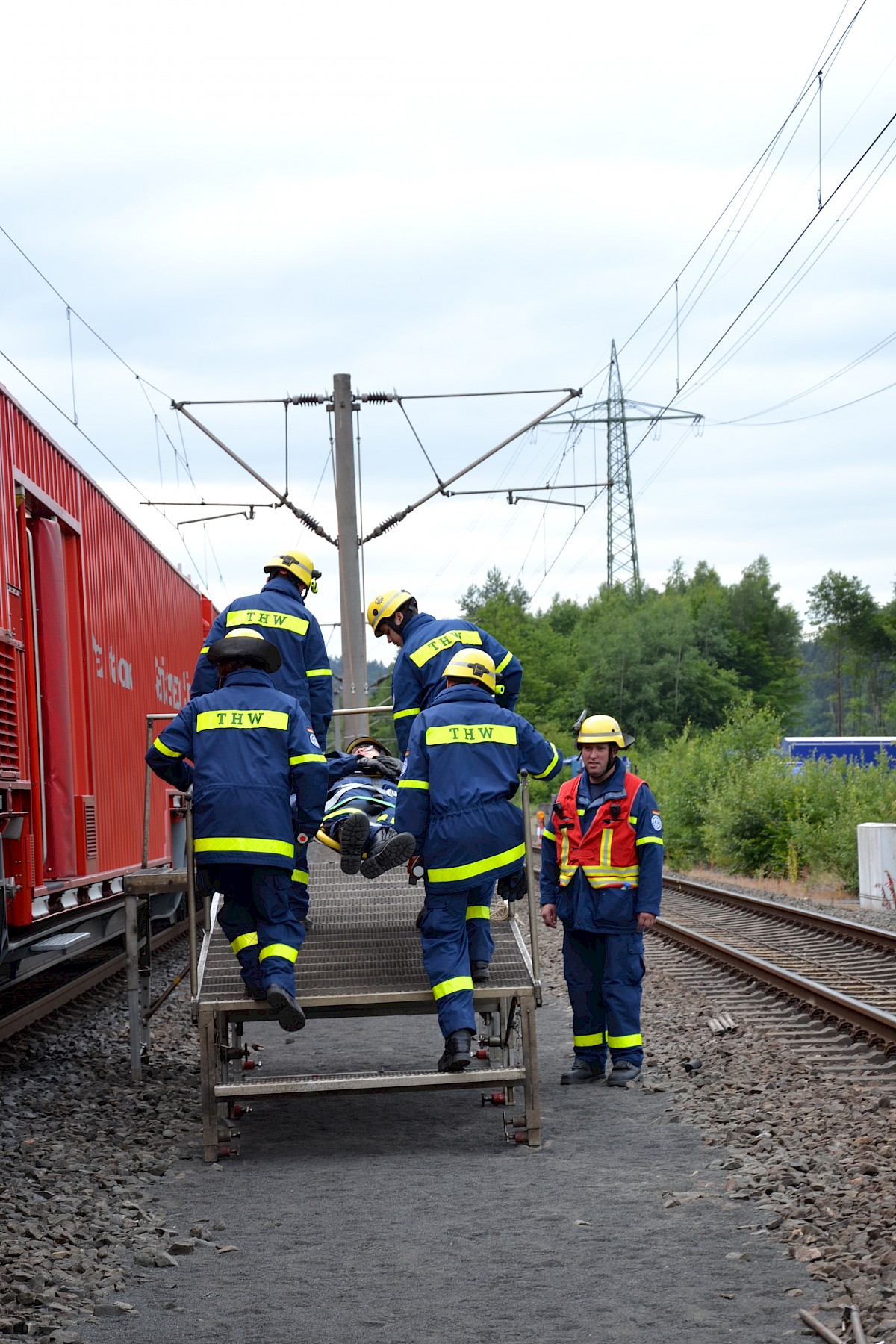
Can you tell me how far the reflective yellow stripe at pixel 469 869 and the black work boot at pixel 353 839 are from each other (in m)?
0.85

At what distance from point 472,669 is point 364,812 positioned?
150cm

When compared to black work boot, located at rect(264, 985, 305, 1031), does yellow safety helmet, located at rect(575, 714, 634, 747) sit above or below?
above

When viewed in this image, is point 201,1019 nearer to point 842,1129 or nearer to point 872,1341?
point 842,1129

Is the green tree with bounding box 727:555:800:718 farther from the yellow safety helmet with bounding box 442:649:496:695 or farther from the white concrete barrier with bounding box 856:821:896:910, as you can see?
the yellow safety helmet with bounding box 442:649:496:695

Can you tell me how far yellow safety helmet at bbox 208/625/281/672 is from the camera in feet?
22.9

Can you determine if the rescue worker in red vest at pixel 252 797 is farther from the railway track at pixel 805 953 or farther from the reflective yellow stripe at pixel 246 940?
the railway track at pixel 805 953

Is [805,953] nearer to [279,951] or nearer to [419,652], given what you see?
[419,652]

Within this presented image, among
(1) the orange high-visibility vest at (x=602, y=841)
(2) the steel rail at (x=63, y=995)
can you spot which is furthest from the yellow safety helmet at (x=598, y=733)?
(2) the steel rail at (x=63, y=995)

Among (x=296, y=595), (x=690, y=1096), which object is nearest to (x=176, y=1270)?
(x=690, y=1096)

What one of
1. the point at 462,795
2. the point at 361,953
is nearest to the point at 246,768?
the point at 462,795

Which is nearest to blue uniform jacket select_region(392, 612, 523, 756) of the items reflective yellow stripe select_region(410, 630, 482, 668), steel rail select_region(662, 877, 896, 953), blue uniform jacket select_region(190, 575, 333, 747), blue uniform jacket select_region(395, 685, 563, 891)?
reflective yellow stripe select_region(410, 630, 482, 668)

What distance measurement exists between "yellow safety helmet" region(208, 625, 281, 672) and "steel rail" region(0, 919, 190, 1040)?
312cm

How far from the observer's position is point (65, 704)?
990 cm

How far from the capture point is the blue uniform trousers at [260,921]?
22.3 feet
